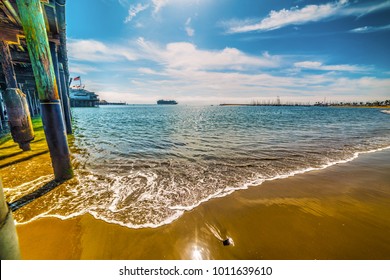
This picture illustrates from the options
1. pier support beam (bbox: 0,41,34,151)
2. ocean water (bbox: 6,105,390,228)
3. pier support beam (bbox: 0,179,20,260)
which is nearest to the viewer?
pier support beam (bbox: 0,179,20,260)

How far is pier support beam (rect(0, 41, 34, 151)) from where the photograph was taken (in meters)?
7.41

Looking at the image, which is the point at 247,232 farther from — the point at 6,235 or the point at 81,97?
the point at 81,97

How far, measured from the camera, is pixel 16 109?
747cm

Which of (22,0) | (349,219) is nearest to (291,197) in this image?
(349,219)

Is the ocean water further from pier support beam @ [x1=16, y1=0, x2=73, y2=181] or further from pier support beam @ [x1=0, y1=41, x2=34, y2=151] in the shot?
pier support beam @ [x1=0, y1=41, x2=34, y2=151]

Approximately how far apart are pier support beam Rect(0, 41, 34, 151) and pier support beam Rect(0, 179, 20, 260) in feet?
28.9

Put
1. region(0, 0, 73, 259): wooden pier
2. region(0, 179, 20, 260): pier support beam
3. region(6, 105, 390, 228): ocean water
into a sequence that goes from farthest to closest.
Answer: region(0, 0, 73, 259): wooden pier, region(6, 105, 390, 228): ocean water, region(0, 179, 20, 260): pier support beam

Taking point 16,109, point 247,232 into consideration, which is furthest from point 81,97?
point 247,232

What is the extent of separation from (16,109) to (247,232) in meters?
10.1

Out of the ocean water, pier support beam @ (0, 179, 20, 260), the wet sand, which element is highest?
pier support beam @ (0, 179, 20, 260)

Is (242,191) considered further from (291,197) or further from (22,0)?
(22,0)

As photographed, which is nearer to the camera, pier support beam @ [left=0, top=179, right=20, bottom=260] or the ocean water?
pier support beam @ [left=0, top=179, right=20, bottom=260]

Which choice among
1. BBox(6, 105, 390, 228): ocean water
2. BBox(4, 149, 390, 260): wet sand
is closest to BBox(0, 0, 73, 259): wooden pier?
BBox(6, 105, 390, 228): ocean water

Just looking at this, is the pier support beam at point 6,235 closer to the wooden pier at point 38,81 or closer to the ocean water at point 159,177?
the wooden pier at point 38,81
